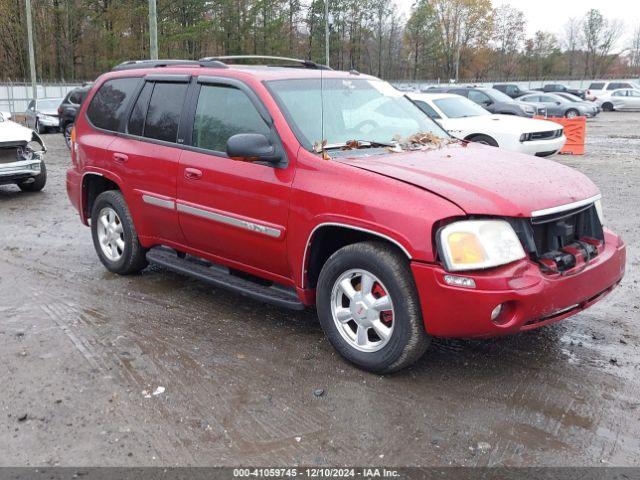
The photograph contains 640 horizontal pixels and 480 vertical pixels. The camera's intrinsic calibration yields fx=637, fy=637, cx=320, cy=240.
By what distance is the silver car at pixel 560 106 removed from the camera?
31.1 meters

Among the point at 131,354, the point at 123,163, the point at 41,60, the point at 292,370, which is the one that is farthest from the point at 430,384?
the point at 41,60

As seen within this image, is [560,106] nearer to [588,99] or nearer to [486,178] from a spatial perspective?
[588,99]

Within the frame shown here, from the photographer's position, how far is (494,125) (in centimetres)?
1274

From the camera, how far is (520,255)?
11.5ft

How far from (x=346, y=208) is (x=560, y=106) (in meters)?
30.5

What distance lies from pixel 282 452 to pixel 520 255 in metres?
1.65

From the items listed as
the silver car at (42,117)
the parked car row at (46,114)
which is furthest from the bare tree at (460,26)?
the silver car at (42,117)

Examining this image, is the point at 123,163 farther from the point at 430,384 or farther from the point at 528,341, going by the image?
the point at 528,341

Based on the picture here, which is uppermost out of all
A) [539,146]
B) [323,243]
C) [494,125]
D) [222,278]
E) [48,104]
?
[48,104]

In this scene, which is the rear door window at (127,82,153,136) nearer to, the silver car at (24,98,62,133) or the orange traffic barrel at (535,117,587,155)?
the orange traffic barrel at (535,117,587,155)

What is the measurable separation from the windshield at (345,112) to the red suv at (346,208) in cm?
2

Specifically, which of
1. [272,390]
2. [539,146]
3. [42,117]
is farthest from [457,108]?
[42,117]

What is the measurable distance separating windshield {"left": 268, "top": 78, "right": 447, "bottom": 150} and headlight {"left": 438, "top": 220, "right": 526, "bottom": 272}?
4.08ft

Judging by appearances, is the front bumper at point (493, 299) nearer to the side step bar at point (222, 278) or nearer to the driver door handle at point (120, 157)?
the side step bar at point (222, 278)
